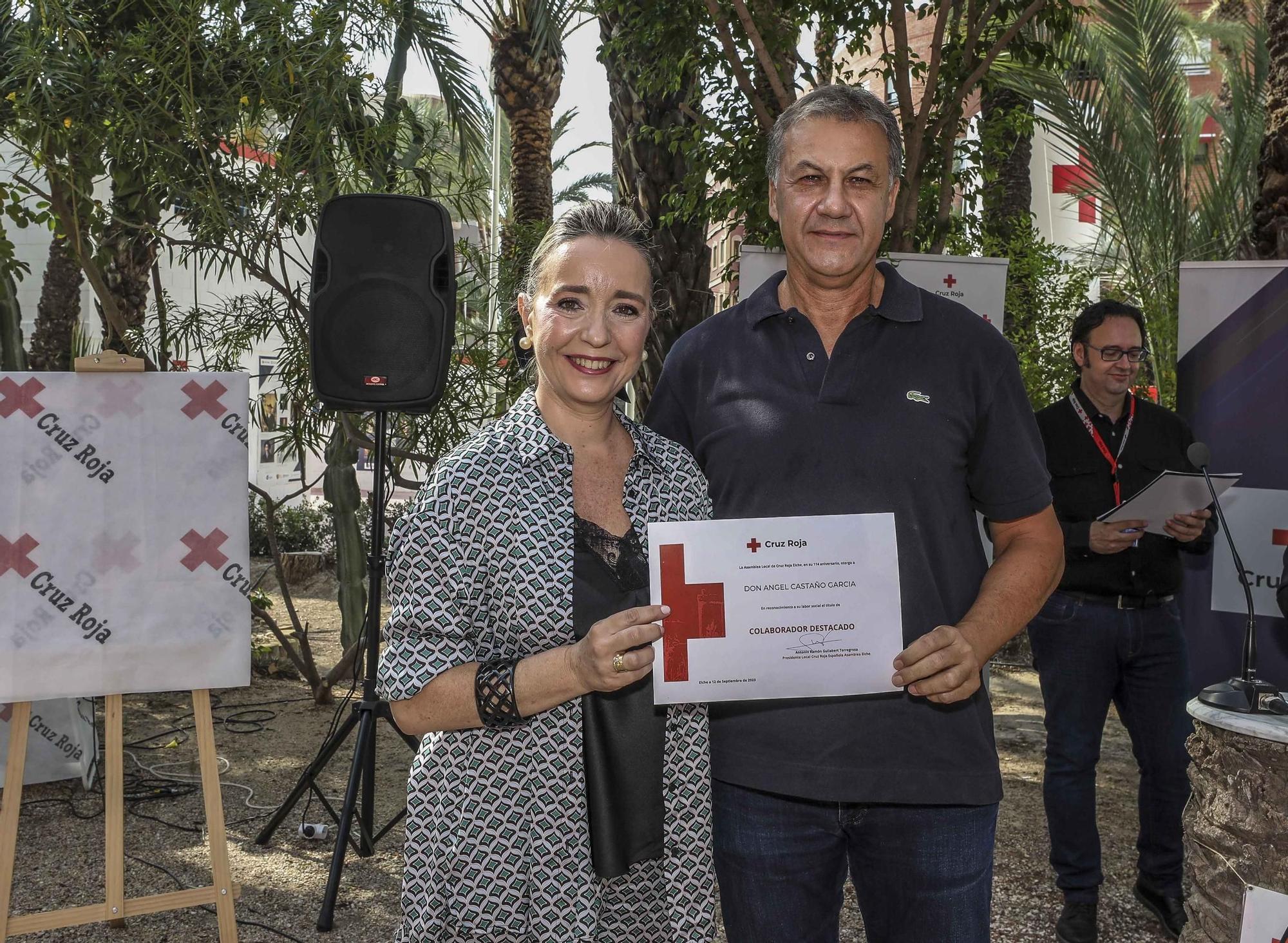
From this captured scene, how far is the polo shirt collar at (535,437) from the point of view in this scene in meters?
1.62

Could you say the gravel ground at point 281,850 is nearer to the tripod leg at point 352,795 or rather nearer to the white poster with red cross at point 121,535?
the tripod leg at point 352,795

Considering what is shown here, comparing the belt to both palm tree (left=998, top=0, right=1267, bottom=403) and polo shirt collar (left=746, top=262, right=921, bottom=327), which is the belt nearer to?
polo shirt collar (left=746, top=262, right=921, bottom=327)

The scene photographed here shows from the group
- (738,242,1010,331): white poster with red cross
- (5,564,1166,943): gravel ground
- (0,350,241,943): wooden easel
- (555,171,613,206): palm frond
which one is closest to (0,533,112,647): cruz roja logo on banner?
(0,350,241,943): wooden easel

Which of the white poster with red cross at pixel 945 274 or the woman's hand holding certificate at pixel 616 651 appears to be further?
the white poster with red cross at pixel 945 274

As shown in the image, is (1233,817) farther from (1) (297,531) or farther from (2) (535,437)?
(1) (297,531)

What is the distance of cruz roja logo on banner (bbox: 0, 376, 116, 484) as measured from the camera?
312cm

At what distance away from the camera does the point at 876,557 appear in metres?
1.59

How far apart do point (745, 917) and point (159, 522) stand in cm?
222

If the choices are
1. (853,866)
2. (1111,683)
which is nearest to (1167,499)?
(1111,683)

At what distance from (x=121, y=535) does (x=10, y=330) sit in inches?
130

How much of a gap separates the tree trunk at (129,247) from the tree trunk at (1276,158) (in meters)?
5.49

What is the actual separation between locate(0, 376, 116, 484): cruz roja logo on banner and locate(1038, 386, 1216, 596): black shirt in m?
3.00

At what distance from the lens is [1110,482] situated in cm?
389

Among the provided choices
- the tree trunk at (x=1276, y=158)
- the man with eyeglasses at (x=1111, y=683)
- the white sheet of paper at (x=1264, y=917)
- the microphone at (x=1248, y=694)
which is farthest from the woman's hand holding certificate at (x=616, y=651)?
the tree trunk at (x=1276, y=158)
